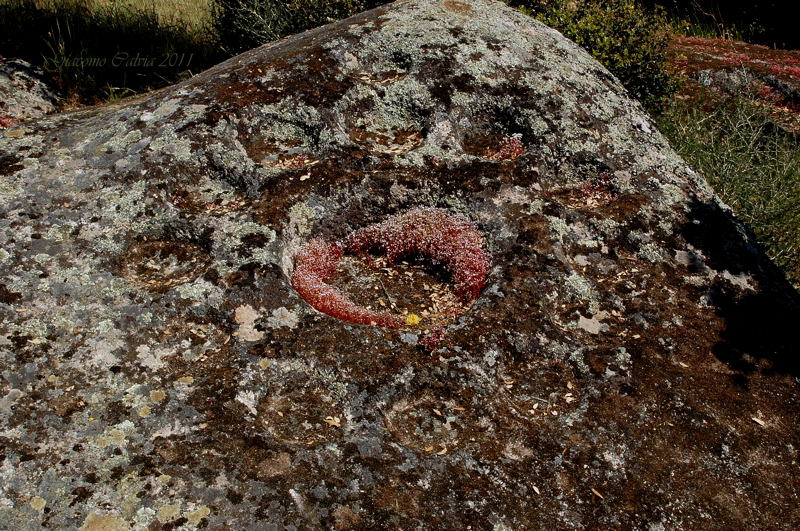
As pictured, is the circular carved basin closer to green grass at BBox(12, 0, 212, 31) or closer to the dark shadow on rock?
the dark shadow on rock

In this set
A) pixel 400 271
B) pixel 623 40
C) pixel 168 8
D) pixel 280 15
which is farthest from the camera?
pixel 168 8

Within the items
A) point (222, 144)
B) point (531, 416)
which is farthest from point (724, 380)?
point (222, 144)

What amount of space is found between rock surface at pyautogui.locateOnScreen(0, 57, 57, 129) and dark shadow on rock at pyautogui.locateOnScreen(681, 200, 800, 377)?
7.85 meters

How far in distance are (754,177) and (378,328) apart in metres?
5.85

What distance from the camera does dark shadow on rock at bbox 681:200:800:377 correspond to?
3.87m

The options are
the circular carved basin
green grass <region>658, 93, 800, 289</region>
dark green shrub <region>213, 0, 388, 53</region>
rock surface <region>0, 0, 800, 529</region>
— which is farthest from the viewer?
dark green shrub <region>213, 0, 388, 53</region>

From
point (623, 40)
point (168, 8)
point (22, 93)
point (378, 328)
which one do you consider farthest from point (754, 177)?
point (168, 8)

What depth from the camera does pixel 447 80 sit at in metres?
5.20

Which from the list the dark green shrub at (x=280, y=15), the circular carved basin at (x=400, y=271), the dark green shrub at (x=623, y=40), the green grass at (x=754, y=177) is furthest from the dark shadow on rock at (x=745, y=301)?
the dark green shrub at (x=280, y=15)

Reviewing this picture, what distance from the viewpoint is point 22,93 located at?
8.38 m

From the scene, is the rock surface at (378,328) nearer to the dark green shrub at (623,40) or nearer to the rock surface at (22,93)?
the dark green shrub at (623,40)

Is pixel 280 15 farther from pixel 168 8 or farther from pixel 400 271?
pixel 400 271

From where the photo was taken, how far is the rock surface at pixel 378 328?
9.69ft

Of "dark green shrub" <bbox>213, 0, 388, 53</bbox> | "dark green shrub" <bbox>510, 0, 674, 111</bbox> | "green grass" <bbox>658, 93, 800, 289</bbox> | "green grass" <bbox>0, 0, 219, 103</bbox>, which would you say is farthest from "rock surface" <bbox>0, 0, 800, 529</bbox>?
"green grass" <bbox>0, 0, 219, 103</bbox>
